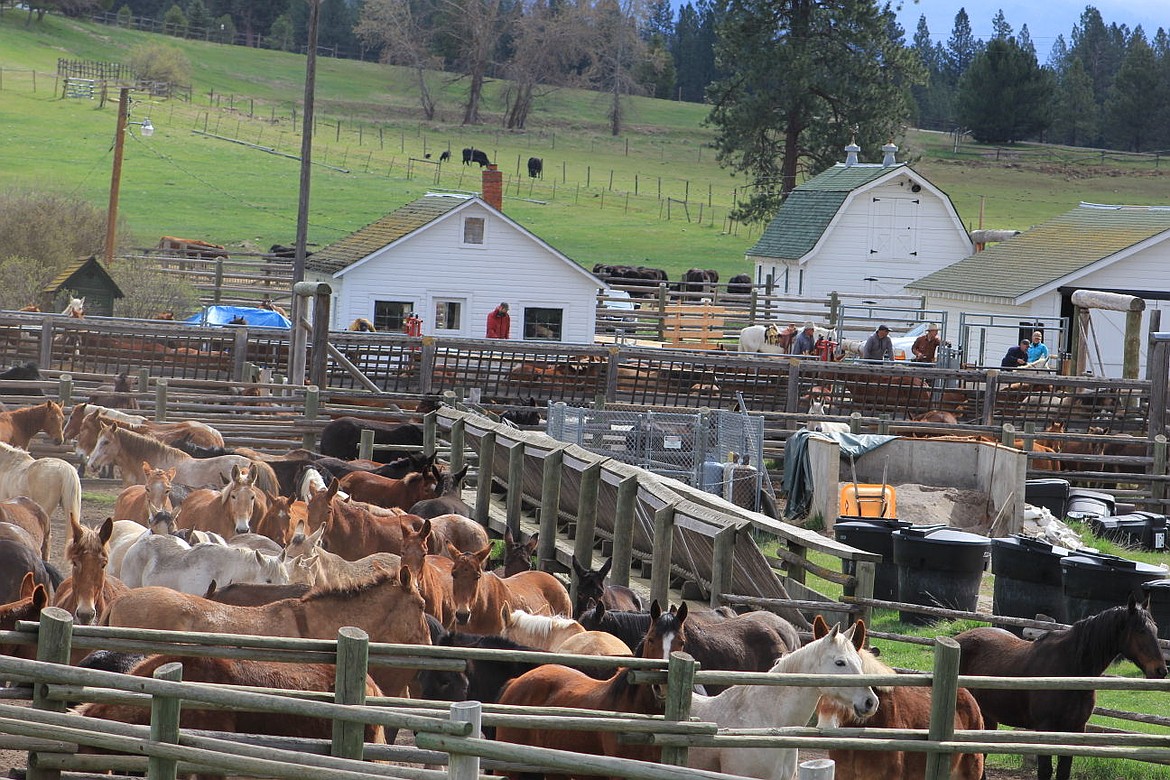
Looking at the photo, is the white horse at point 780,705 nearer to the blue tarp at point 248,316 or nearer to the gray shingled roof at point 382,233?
the blue tarp at point 248,316

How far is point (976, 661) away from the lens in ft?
31.6

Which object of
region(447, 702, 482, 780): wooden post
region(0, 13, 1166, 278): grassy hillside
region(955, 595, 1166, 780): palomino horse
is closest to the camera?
region(447, 702, 482, 780): wooden post

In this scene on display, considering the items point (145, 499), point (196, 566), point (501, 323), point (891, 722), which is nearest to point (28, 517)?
point (145, 499)

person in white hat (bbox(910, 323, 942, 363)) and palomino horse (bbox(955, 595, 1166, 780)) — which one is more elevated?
person in white hat (bbox(910, 323, 942, 363))

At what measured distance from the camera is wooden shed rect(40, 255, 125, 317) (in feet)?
109

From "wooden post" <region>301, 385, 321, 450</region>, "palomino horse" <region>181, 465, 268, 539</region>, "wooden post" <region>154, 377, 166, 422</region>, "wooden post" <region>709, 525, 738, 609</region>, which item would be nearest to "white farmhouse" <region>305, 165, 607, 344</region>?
"wooden post" <region>301, 385, 321, 450</region>

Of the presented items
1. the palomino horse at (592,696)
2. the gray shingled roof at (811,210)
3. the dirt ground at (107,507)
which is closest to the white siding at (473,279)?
the gray shingled roof at (811,210)

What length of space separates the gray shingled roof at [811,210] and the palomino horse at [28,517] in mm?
32728

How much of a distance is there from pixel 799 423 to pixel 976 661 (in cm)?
1317

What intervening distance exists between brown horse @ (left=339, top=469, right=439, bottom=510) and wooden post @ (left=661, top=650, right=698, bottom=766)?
9315 mm

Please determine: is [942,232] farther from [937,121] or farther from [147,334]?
[937,121]

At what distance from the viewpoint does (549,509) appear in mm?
13906

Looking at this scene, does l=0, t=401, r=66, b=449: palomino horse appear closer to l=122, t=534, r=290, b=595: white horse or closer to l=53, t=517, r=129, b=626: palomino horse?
l=122, t=534, r=290, b=595: white horse

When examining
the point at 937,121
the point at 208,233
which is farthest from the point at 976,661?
the point at 937,121
